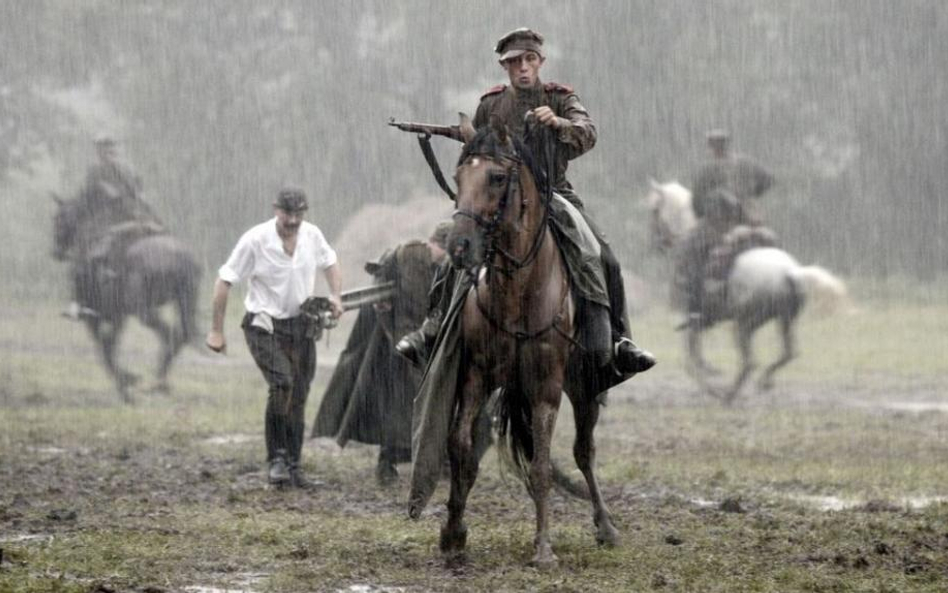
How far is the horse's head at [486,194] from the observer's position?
8.34 m

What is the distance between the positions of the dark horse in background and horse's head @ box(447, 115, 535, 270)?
1306 cm

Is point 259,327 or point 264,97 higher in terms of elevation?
point 264,97

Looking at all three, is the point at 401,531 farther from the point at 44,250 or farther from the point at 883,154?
the point at 44,250

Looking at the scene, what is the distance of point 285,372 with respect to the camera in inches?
496

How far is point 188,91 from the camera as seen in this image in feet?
143

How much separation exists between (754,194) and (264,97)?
2461cm

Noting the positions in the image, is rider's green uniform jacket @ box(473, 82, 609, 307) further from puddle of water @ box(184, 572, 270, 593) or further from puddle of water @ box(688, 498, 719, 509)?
puddle of water @ box(688, 498, 719, 509)

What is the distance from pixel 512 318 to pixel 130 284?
43.0 feet

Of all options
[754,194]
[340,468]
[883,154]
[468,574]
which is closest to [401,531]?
[468,574]

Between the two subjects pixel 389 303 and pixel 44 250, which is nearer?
pixel 389 303

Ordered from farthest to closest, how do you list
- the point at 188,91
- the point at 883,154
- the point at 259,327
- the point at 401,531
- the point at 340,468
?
the point at 188,91 → the point at 883,154 → the point at 340,468 → the point at 259,327 → the point at 401,531

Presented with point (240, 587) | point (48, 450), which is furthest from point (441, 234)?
point (48, 450)

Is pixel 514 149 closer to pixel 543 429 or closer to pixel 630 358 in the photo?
pixel 543 429

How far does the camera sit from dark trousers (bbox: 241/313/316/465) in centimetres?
1259
